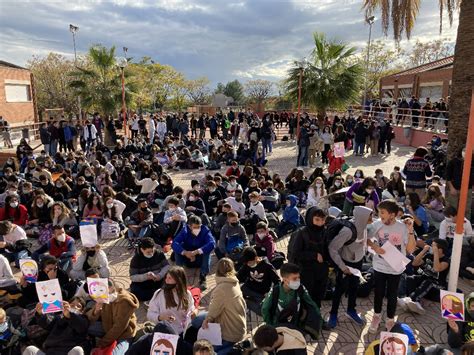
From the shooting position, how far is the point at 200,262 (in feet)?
23.0

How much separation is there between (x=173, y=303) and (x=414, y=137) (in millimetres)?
20360

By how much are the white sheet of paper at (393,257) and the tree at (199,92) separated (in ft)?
225

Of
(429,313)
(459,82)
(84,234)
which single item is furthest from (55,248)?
(459,82)

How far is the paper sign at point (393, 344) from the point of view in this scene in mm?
3531

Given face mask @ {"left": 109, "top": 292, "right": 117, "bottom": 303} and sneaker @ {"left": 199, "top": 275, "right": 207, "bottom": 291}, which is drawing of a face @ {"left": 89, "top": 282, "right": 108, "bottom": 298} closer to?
face mask @ {"left": 109, "top": 292, "right": 117, "bottom": 303}

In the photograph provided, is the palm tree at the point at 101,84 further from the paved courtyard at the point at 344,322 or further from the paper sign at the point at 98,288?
the paper sign at the point at 98,288

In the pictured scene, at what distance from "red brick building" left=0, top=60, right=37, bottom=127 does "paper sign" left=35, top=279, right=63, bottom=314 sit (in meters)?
29.0

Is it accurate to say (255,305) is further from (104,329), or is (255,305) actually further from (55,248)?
(55,248)

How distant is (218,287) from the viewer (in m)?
4.52

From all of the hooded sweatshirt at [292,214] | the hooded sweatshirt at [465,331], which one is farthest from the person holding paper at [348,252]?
the hooded sweatshirt at [292,214]

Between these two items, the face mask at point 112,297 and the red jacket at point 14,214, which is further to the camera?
the red jacket at point 14,214

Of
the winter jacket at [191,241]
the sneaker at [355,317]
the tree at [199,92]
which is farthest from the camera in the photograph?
the tree at [199,92]

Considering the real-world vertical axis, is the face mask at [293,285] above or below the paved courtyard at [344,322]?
above

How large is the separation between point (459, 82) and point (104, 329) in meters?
7.73
